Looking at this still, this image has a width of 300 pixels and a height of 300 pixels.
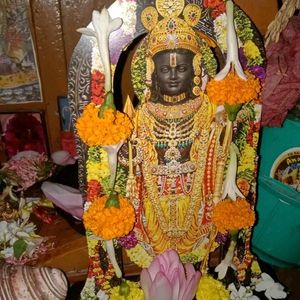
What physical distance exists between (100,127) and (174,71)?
17 cm

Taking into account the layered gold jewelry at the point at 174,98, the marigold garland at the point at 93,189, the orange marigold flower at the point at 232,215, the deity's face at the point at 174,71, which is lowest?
the orange marigold flower at the point at 232,215

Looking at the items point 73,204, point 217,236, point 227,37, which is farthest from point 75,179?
point 227,37

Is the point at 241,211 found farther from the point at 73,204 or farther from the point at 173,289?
the point at 73,204

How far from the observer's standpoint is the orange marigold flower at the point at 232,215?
859mm

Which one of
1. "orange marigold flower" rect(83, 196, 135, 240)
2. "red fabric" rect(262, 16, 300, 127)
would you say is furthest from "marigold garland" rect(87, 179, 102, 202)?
"red fabric" rect(262, 16, 300, 127)

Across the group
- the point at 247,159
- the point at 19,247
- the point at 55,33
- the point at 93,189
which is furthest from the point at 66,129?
the point at 247,159

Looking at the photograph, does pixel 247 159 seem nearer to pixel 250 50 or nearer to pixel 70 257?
pixel 250 50

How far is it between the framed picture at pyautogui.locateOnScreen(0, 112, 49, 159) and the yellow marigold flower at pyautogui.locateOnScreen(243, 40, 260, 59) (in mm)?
732

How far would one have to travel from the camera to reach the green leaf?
3.31 feet

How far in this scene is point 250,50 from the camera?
0.79 m

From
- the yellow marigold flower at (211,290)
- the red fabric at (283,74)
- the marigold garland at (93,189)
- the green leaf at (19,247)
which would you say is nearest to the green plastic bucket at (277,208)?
the red fabric at (283,74)

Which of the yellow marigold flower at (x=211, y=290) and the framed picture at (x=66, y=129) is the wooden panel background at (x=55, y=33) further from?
the yellow marigold flower at (x=211, y=290)

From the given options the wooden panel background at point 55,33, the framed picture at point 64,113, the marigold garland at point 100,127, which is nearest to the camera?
the marigold garland at point 100,127

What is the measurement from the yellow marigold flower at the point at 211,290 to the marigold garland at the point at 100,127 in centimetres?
38
